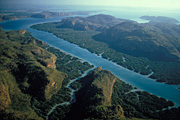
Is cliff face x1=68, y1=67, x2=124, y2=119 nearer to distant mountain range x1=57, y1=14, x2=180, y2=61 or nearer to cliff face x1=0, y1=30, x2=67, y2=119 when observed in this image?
cliff face x1=0, y1=30, x2=67, y2=119

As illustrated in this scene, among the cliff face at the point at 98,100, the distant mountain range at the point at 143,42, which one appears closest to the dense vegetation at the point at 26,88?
the cliff face at the point at 98,100

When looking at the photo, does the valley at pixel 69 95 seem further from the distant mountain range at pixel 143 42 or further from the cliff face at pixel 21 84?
the distant mountain range at pixel 143 42

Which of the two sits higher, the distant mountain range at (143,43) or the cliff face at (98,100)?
the distant mountain range at (143,43)

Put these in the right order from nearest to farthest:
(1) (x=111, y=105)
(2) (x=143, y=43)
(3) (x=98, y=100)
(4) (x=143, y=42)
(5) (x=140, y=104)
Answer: (1) (x=111, y=105) < (3) (x=98, y=100) < (5) (x=140, y=104) < (2) (x=143, y=43) < (4) (x=143, y=42)

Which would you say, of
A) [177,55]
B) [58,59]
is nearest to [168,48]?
[177,55]

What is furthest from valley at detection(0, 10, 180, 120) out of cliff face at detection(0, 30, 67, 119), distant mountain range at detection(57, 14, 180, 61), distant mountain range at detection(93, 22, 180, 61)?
distant mountain range at detection(57, 14, 180, 61)

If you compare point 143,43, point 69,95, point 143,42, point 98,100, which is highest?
point 143,42

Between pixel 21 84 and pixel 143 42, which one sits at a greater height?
pixel 143 42

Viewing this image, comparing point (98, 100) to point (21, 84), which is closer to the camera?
point (98, 100)

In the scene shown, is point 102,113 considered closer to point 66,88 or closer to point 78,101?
point 78,101

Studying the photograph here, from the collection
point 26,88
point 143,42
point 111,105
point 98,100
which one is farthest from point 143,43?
point 26,88

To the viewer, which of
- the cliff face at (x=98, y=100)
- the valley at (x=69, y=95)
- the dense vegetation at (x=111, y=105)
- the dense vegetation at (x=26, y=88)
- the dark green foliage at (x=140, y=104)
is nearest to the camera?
the cliff face at (x=98, y=100)

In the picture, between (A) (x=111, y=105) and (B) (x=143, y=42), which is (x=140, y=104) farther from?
(B) (x=143, y=42)
